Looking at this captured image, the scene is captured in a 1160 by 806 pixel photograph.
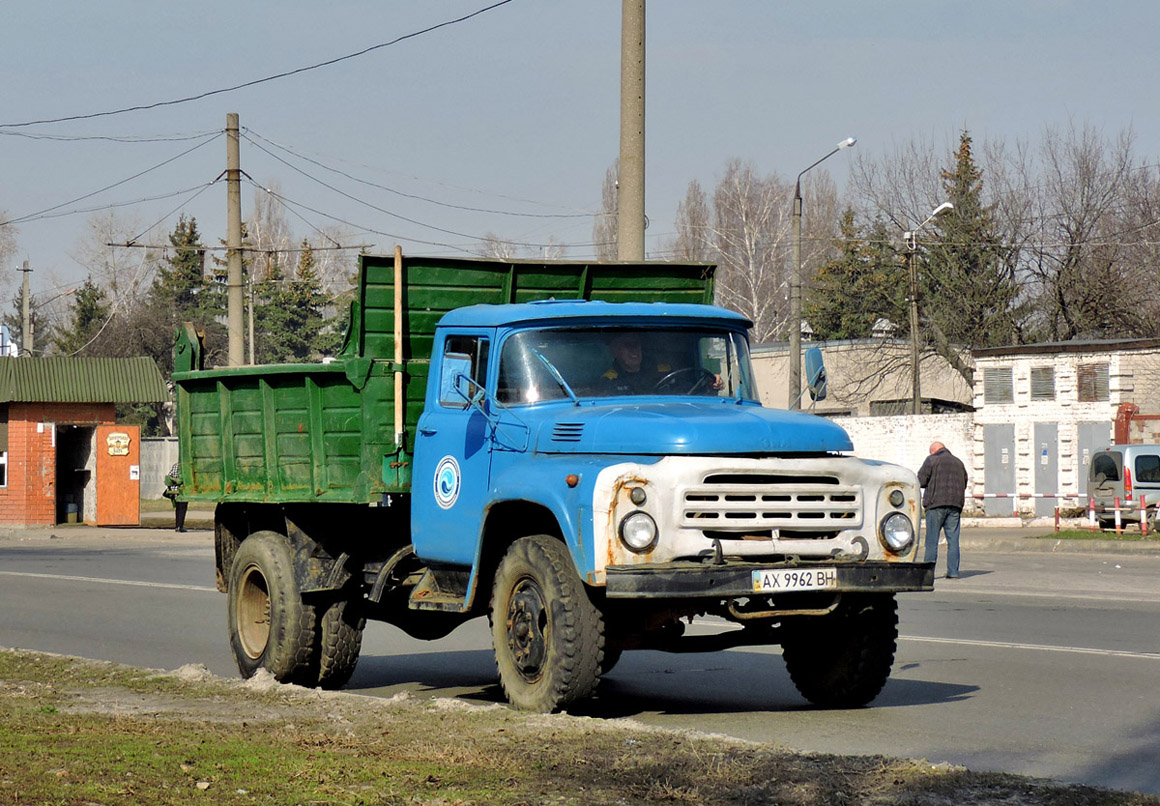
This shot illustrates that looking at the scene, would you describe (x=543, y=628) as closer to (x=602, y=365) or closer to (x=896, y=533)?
(x=602, y=365)

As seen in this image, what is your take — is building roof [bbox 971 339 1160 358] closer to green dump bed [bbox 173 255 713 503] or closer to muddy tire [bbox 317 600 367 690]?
green dump bed [bbox 173 255 713 503]

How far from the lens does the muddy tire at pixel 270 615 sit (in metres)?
10.2

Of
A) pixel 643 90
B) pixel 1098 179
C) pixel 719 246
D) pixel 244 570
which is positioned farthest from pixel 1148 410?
pixel 719 246

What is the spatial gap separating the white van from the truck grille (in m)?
24.9

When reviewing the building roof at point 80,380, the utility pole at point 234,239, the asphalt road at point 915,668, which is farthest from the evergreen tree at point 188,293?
the asphalt road at point 915,668

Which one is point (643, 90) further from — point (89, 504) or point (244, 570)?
point (89, 504)

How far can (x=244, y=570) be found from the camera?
426 inches

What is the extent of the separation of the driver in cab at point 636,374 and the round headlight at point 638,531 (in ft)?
4.16

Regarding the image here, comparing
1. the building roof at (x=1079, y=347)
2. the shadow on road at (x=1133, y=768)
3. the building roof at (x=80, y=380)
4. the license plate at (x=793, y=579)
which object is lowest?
the shadow on road at (x=1133, y=768)

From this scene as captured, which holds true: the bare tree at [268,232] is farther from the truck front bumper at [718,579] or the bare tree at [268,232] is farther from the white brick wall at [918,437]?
the truck front bumper at [718,579]

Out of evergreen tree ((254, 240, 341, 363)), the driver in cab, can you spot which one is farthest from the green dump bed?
evergreen tree ((254, 240, 341, 363))

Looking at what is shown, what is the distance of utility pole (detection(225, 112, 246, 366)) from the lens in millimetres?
28391

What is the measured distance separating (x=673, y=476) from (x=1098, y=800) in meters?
2.66

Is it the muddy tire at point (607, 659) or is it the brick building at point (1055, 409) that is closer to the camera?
the muddy tire at point (607, 659)
